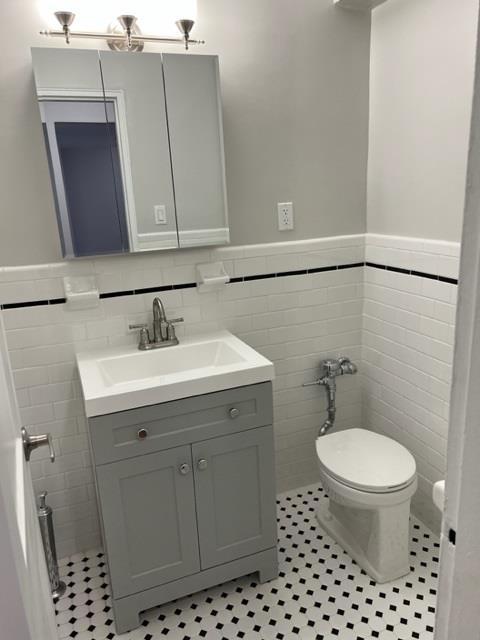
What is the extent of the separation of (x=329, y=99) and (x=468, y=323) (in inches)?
70.6

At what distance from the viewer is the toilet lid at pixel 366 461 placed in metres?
1.75

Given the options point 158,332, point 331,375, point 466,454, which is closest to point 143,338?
point 158,332

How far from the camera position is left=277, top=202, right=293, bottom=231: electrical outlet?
2055mm

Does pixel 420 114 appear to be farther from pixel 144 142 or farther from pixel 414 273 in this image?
pixel 144 142

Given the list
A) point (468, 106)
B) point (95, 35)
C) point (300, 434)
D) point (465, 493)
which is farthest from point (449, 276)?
point (95, 35)

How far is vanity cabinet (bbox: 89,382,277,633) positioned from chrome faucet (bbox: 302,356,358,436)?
2.05ft

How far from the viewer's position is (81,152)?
66.7 inches

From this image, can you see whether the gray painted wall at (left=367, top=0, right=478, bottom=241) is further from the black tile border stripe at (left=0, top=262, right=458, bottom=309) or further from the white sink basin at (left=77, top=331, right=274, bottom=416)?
the white sink basin at (left=77, top=331, right=274, bottom=416)

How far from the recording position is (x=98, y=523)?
205 centimetres

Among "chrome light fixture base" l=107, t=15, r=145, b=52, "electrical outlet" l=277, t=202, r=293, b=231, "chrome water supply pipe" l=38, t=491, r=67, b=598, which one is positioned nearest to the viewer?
"chrome water supply pipe" l=38, t=491, r=67, b=598

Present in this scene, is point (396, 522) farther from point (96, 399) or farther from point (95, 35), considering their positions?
point (95, 35)

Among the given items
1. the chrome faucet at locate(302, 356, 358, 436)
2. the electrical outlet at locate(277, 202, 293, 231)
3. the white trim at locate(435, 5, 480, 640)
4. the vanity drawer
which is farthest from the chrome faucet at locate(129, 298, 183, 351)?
the white trim at locate(435, 5, 480, 640)

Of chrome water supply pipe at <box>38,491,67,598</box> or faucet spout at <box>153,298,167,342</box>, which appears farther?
faucet spout at <box>153,298,167,342</box>

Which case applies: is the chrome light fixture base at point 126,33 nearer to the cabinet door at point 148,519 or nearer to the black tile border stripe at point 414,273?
the black tile border stripe at point 414,273
